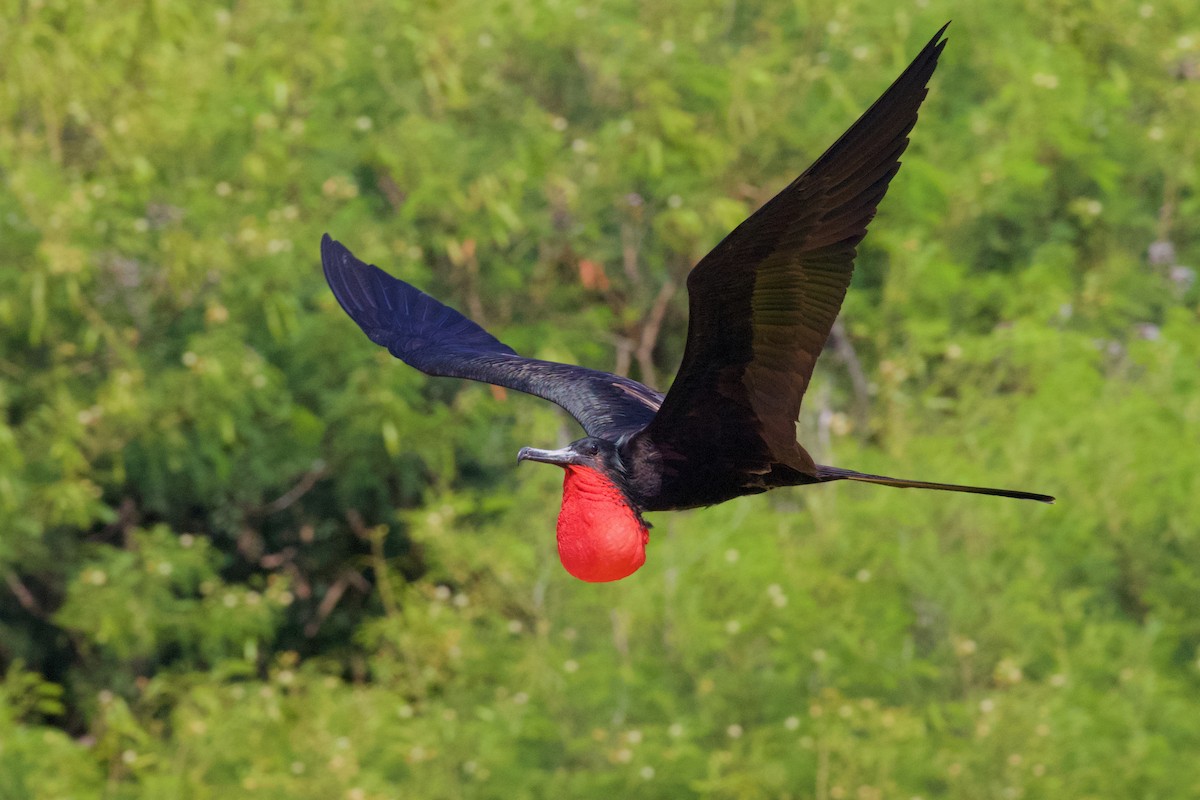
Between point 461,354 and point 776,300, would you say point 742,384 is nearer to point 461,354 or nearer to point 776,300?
point 776,300

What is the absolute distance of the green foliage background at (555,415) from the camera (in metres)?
7.16

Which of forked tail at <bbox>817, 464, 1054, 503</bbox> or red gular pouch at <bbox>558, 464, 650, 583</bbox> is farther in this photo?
red gular pouch at <bbox>558, 464, 650, 583</bbox>

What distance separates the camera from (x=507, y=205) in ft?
27.5

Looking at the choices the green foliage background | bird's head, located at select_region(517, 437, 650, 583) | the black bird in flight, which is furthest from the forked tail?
the green foliage background

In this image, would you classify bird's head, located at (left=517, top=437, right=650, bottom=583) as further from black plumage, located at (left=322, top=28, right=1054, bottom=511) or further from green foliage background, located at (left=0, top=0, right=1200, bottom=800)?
green foliage background, located at (left=0, top=0, right=1200, bottom=800)

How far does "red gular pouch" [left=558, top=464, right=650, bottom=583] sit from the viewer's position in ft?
12.1

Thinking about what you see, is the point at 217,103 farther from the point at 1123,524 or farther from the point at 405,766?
the point at 1123,524

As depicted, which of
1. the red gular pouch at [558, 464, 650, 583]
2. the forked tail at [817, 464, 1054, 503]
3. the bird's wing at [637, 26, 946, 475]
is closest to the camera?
the bird's wing at [637, 26, 946, 475]

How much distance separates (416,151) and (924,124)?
217cm

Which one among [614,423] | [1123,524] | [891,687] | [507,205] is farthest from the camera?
[507,205]

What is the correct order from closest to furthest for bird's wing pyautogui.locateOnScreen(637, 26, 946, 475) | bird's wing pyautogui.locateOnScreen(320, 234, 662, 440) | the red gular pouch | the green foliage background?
1. bird's wing pyautogui.locateOnScreen(637, 26, 946, 475)
2. the red gular pouch
3. bird's wing pyautogui.locateOnScreen(320, 234, 662, 440)
4. the green foliage background

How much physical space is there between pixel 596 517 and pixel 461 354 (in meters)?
1.09

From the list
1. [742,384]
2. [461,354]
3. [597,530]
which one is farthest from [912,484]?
[461,354]

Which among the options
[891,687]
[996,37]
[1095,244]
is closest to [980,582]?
[891,687]
